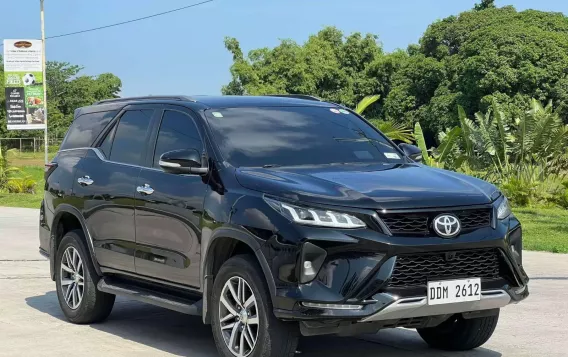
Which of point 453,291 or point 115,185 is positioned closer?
point 453,291

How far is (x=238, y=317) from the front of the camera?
6461 mm

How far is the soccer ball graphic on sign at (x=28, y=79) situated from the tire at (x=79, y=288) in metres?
27.7

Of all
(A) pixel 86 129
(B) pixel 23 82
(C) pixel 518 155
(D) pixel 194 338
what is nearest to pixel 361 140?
(D) pixel 194 338

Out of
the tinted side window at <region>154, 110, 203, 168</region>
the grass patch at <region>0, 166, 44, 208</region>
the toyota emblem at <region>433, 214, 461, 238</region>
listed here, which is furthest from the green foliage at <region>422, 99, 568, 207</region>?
the toyota emblem at <region>433, 214, 461, 238</region>

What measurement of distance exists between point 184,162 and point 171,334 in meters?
1.89

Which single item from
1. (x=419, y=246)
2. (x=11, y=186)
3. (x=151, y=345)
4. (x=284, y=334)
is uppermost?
(x=419, y=246)

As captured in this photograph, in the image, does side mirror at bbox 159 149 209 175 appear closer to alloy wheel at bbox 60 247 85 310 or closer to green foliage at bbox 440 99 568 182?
alloy wheel at bbox 60 247 85 310

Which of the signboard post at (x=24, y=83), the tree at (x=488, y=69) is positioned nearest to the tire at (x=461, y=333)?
the signboard post at (x=24, y=83)

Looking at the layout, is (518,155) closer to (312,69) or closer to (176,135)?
(176,135)

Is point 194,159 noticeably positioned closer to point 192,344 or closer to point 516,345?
point 192,344

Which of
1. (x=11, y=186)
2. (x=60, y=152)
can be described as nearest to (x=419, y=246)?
(x=60, y=152)

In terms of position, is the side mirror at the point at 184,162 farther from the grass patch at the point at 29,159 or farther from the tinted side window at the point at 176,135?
the grass patch at the point at 29,159

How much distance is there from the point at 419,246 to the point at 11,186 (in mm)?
29082

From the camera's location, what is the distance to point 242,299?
642 cm
